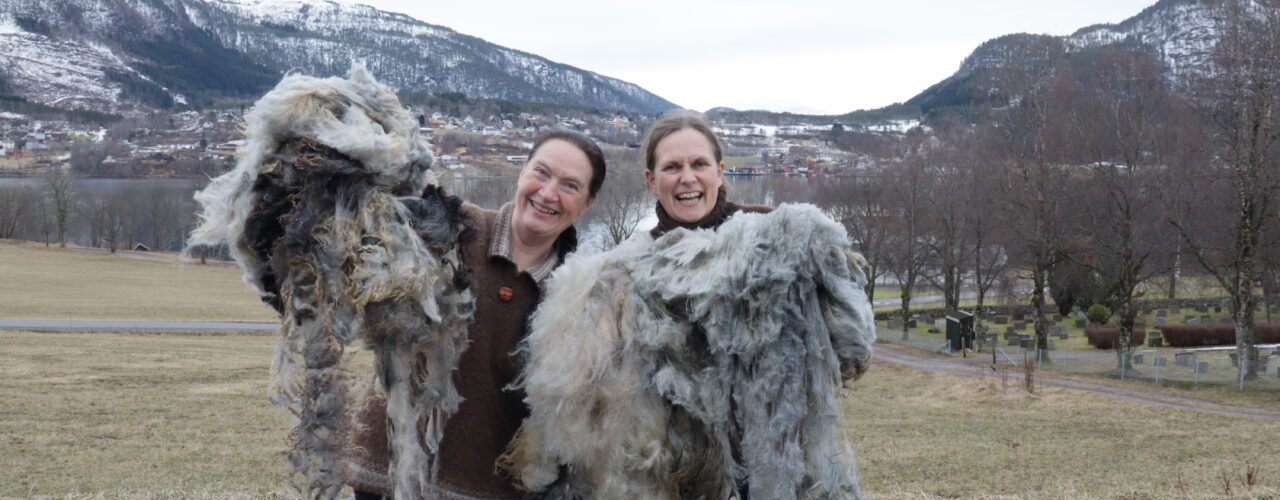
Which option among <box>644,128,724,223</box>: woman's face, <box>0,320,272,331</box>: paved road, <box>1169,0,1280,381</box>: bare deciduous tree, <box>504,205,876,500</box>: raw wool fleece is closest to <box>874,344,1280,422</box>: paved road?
<box>1169,0,1280,381</box>: bare deciduous tree

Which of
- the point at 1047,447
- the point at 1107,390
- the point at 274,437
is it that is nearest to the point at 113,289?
the point at 274,437

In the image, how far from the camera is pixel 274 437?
11.5 meters

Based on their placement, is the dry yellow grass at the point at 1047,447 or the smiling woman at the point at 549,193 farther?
the dry yellow grass at the point at 1047,447

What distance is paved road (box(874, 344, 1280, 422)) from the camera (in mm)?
17578

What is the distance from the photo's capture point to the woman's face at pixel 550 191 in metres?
2.78

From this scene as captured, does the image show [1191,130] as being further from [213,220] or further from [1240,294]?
[213,220]

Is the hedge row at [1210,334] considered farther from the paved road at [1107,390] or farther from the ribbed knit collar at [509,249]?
the ribbed knit collar at [509,249]

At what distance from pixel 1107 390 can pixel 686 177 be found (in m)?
21.2

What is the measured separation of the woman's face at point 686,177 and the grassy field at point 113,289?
2868 centimetres

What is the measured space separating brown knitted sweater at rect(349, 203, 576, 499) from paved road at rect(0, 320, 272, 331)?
83.1 feet

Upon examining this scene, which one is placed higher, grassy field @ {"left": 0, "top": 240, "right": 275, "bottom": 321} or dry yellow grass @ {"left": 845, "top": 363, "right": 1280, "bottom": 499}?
dry yellow grass @ {"left": 845, "top": 363, "right": 1280, "bottom": 499}

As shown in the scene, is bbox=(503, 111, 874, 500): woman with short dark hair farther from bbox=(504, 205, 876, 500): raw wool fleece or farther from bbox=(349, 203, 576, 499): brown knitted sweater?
bbox=(349, 203, 576, 499): brown knitted sweater

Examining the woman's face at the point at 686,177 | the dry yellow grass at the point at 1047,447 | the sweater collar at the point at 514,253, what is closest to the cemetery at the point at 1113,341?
the dry yellow grass at the point at 1047,447

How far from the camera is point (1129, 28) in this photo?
4973 inches
